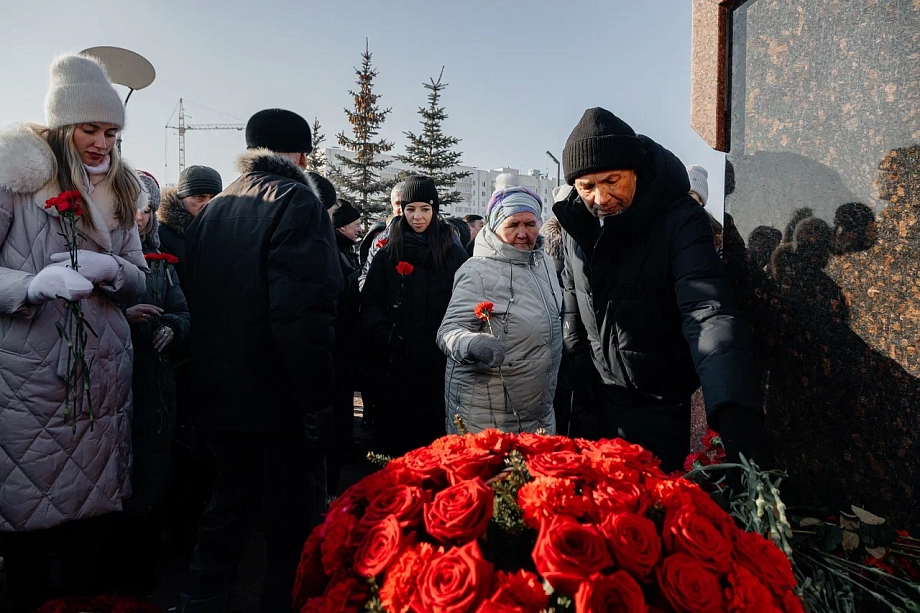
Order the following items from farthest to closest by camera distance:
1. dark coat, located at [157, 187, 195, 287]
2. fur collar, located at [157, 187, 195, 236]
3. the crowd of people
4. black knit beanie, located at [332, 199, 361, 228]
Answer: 1. black knit beanie, located at [332, 199, 361, 228]
2. fur collar, located at [157, 187, 195, 236]
3. dark coat, located at [157, 187, 195, 287]
4. the crowd of people

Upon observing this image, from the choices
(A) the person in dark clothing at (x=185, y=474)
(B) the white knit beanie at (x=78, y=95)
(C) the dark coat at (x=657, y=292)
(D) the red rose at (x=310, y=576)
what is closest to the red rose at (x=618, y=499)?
(D) the red rose at (x=310, y=576)

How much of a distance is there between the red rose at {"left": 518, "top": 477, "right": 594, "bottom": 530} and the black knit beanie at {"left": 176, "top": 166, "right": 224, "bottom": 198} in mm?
4013

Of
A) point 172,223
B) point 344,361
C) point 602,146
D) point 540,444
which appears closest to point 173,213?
point 172,223

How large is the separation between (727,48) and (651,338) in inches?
42.7

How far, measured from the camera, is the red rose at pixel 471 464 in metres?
1.14

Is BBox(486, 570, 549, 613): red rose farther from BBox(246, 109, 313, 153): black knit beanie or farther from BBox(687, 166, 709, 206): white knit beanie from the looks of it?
BBox(687, 166, 709, 206): white knit beanie

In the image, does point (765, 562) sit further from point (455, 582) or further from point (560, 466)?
point (455, 582)

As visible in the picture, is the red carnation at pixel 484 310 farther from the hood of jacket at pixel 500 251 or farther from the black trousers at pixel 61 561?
the black trousers at pixel 61 561

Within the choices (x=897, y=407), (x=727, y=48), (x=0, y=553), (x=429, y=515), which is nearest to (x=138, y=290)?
A: (x=0, y=553)

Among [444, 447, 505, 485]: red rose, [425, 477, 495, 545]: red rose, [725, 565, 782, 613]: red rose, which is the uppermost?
[444, 447, 505, 485]: red rose

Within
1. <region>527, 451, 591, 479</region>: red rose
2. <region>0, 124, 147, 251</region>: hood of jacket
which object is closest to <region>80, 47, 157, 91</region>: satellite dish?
<region>0, 124, 147, 251</region>: hood of jacket

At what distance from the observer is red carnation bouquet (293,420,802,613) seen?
2.95ft

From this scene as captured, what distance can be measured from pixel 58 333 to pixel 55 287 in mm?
230

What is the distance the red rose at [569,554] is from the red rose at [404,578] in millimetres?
178
